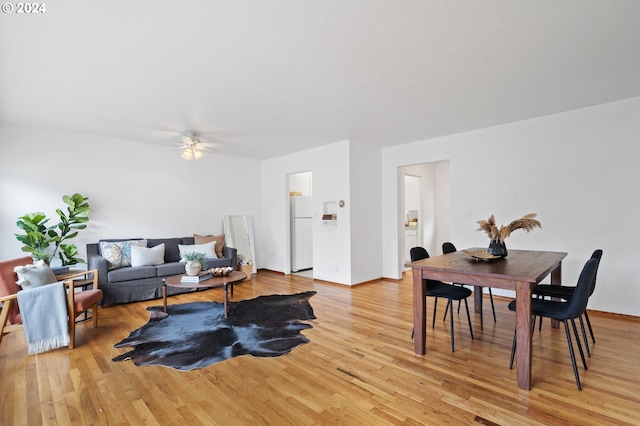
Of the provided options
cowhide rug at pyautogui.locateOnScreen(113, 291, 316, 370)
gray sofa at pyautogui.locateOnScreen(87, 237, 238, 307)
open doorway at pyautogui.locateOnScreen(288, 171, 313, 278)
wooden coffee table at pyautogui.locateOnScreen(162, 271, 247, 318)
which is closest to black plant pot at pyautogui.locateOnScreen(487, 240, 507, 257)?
cowhide rug at pyautogui.locateOnScreen(113, 291, 316, 370)

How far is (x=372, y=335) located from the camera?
3098 millimetres

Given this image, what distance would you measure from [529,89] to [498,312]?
2.63 m

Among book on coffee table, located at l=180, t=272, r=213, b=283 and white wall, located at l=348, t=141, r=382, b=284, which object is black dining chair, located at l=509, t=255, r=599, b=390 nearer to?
white wall, located at l=348, t=141, r=382, b=284

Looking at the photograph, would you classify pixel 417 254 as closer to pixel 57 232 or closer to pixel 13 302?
pixel 13 302

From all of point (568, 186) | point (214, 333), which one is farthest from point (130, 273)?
point (568, 186)

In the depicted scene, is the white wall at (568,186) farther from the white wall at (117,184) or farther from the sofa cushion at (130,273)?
the sofa cushion at (130,273)

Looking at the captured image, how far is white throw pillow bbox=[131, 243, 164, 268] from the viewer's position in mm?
4691

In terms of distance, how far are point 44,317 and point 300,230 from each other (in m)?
4.47

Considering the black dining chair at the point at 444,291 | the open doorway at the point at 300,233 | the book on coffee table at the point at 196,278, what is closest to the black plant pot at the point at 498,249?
the black dining chair at the point at 444,291

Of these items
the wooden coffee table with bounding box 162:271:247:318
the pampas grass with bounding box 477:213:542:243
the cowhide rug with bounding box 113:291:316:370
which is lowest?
the cowhide rug with bounding box 113:291:316:370

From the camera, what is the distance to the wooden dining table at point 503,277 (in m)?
2.12

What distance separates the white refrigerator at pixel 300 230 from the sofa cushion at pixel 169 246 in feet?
7.66

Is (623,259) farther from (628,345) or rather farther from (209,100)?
(209,100)

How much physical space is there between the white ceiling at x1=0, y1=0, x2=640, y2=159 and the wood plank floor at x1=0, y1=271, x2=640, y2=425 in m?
2.55
